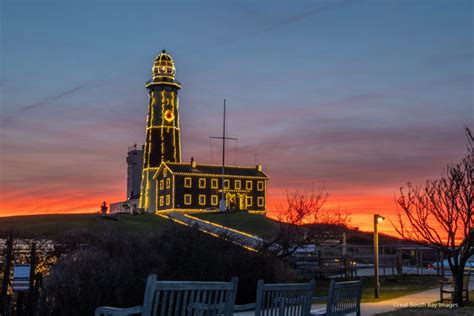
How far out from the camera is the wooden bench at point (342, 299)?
38.9ft

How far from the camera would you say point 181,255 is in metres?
19.2

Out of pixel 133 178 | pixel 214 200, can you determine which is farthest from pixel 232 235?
pixel 133 178

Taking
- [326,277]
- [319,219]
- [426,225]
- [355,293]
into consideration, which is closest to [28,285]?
[355,293]

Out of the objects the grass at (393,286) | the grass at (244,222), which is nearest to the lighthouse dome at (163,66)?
the grass at (244,222)

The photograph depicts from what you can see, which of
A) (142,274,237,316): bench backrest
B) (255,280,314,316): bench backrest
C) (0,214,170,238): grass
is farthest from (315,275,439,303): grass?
(142,274,237,316): bench backrest

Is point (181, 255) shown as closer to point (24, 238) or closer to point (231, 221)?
point (24, 238)

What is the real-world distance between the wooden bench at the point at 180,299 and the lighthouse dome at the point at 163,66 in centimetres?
7691

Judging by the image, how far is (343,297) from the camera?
41.5ft

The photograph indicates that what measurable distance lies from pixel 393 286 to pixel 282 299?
751 inches

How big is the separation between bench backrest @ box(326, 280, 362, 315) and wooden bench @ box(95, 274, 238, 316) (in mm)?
3870

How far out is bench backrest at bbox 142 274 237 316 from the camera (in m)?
6.98

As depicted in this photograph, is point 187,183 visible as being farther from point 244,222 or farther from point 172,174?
point 244,222

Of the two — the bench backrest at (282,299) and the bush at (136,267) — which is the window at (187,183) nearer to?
the bush at (136,267)

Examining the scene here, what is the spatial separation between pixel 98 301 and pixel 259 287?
6.88m
